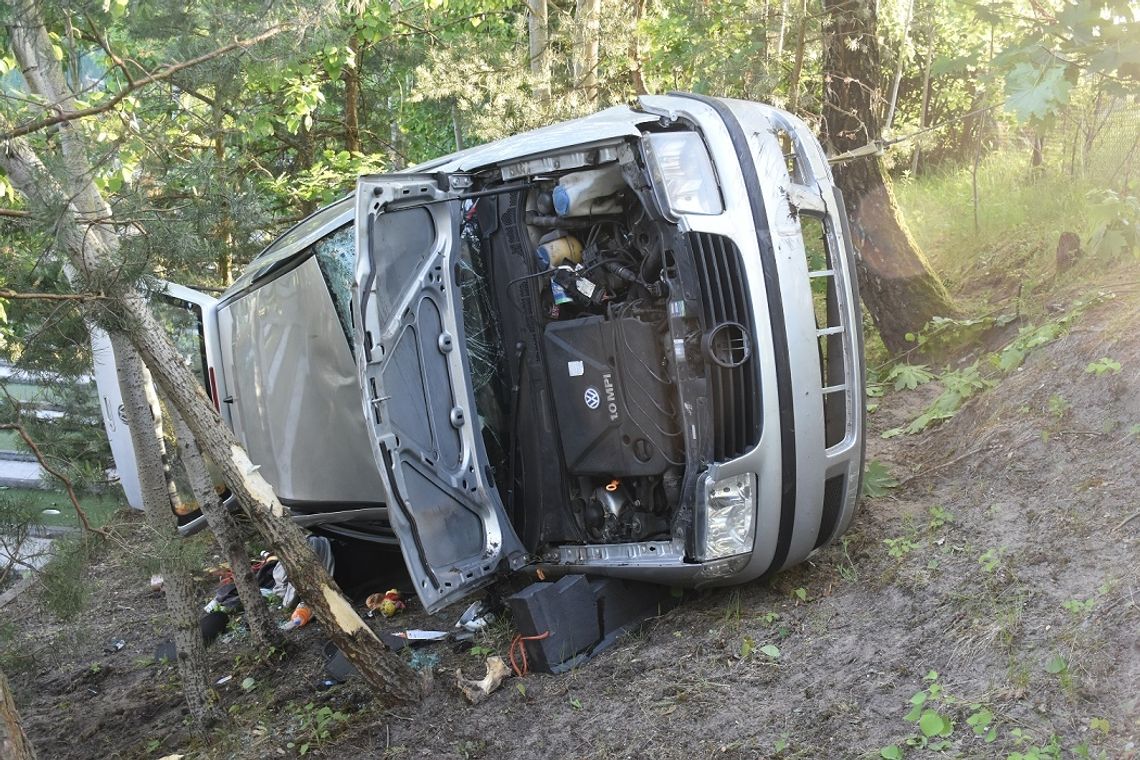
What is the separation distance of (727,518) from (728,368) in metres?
0.68

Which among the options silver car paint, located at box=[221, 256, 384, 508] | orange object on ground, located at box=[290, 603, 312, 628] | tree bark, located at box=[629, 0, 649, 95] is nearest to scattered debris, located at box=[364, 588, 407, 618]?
orange object on ground, located at box=[290, 603, 312, 628]

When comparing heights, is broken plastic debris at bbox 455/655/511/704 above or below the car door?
below

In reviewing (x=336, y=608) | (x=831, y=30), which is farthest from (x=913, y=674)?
(x=831, y=30)

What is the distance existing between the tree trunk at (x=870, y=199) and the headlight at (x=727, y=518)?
340 centimetres

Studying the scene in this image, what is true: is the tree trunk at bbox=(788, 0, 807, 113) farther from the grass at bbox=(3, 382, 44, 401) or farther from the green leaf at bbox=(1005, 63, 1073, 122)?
the grass at bbox=(3, 382, 44, 401)

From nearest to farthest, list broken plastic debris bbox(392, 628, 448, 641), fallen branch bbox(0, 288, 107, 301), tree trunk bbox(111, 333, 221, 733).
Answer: fallen branch bbox(0, 288, 107, 301)
tree trunk bbox(111, 333, 221, 733)
broken plastic debris bbox(392, 628, 448, 641)

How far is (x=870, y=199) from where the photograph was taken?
7.39m

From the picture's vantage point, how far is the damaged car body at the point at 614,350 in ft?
14.6

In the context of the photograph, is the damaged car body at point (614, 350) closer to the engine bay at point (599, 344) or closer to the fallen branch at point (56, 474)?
the engine bay at point (599, 344)

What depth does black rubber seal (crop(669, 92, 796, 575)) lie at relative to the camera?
439cm

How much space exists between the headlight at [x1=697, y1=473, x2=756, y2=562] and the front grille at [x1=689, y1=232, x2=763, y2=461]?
5.3 inches

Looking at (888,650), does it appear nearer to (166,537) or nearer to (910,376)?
(910,376)

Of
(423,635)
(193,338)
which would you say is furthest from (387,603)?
(193,338)

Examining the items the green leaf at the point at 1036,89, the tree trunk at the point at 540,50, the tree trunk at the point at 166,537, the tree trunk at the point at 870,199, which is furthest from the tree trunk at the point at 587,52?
the green leaf at the point at 1036,89
